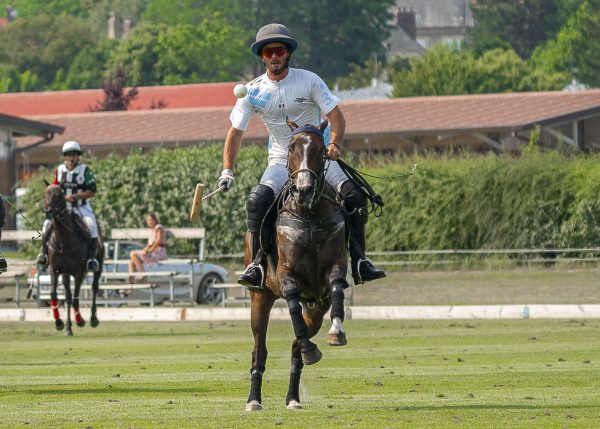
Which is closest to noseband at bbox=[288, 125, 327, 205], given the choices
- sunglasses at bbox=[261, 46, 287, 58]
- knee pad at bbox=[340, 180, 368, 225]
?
knee pad at bbox=[340, 180, 368, 225]

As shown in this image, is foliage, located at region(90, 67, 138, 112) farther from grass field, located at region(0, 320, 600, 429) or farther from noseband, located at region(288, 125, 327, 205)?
noseband, located at region(288, 125, 327, 205)

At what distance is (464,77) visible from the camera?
94.8m

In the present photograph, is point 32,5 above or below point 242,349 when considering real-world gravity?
above

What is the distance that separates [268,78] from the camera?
13.8 m

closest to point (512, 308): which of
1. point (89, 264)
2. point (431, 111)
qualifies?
point (89, 264)

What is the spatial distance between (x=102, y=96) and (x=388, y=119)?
121 ft

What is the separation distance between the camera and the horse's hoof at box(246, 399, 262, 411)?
12.8 metres

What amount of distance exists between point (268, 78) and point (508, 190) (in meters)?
26.2

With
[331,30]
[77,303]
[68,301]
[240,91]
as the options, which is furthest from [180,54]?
[240,91]

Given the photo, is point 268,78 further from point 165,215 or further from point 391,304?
point 165,215

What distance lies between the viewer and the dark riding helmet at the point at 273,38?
1367cm

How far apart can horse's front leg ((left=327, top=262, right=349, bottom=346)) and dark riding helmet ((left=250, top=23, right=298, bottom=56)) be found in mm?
1914

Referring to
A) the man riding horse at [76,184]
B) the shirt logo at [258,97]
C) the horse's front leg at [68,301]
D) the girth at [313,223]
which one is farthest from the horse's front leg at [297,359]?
the horse's front leg at [68,301]

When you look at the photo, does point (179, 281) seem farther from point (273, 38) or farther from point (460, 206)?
point (273, 38)
